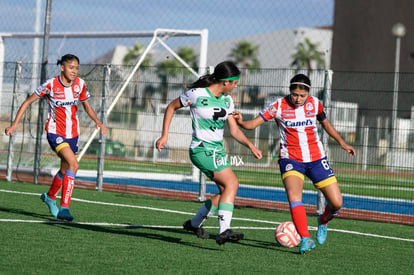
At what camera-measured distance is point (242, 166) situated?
50.9 feet

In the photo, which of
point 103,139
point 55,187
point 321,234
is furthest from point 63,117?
point 103,139

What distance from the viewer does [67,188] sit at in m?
10.2

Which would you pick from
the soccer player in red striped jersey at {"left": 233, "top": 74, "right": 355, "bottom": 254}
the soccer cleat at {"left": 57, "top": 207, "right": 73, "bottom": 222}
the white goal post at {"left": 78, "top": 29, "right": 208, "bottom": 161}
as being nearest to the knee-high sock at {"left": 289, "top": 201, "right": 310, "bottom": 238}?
the soccer player in red striped jersey at {"left": 233, "top": 74, "right": 355, "bottom": 254}

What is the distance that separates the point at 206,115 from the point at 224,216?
1.13 metres

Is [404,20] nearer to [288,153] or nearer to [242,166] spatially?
[242,166]

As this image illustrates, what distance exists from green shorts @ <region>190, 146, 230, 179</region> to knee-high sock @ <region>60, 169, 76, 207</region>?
9.03 feet

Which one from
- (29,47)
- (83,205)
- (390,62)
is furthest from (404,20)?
(83,205)

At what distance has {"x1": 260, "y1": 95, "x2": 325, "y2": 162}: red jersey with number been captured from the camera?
8656mm

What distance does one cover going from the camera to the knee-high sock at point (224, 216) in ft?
25.8

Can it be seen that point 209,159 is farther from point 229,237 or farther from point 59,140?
point 59,140

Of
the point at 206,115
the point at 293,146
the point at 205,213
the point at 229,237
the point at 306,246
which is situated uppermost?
the point at 206,115

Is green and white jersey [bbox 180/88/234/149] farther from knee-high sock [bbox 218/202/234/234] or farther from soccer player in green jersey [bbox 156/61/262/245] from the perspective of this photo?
knee-high sock [bbox 218/202/234/234]

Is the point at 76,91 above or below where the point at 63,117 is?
above

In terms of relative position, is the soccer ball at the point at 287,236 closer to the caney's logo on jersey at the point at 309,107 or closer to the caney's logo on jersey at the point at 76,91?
the caney's logo on jersey at the point at 309,107
